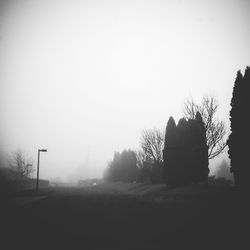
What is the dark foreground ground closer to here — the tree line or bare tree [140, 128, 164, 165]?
the tree line

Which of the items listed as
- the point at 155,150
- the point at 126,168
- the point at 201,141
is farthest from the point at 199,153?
the point at 126,168

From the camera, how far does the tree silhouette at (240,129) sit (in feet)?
58.3

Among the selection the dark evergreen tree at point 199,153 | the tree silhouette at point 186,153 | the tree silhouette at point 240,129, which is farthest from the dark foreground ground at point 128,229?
the tree silhouette at point 186,153

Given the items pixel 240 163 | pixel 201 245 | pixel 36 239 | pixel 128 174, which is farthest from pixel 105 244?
pixel 128 174

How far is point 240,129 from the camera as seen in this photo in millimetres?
18578

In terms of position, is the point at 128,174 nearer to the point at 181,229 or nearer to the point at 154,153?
the point at 154,153

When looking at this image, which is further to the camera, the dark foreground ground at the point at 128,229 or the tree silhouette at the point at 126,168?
the tree silhouette at the point at 126,168

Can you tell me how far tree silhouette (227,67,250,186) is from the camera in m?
17.8

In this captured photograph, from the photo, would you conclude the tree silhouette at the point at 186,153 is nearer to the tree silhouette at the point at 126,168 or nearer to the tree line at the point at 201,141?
the tree line at the point at 201,141

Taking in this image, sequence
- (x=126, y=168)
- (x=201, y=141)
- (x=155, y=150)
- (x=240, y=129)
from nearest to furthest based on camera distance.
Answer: (x=240, y=129), (x=201, y=141), (x=155, y=150), (x=126, y=168)

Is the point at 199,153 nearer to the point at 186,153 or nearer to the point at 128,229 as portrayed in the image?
the point at 186,153

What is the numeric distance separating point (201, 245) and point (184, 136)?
72.8 ft

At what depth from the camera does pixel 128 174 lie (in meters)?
52.9

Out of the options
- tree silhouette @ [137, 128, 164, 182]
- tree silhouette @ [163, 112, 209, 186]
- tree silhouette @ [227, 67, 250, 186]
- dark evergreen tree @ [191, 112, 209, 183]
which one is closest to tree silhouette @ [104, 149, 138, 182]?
tree silhouette @ [137, 128, 164, 182]
